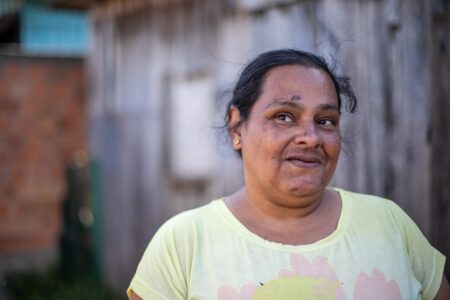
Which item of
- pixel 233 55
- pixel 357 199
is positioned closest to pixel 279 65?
pixel 357 199

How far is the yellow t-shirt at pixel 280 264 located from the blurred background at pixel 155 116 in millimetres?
693

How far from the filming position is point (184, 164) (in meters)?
6.16

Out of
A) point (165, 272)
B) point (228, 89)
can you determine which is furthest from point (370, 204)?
point (228, 89)

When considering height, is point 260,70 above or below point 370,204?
above

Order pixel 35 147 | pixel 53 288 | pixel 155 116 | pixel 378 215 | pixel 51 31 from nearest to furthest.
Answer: pixel 378 215
pixel 155 116
pixel 53 288
pixel 35 147
pixel 51 31

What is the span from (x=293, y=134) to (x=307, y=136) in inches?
1.9

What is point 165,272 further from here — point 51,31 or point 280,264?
point 51,31

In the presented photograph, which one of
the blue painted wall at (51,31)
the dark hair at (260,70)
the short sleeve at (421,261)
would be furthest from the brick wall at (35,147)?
the short sleeve at (421,261)

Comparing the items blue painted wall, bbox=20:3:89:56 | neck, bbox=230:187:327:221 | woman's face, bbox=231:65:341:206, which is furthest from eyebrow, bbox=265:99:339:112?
blue painted wall, bbox=20:3:89:56

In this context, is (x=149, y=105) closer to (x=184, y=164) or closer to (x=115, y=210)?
(x=184, y=164)

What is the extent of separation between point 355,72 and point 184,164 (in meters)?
2.52

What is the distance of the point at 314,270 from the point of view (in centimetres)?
222

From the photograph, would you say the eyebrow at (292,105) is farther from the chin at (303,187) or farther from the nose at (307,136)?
the chin at (303,187)

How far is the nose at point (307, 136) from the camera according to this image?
2248 mm
